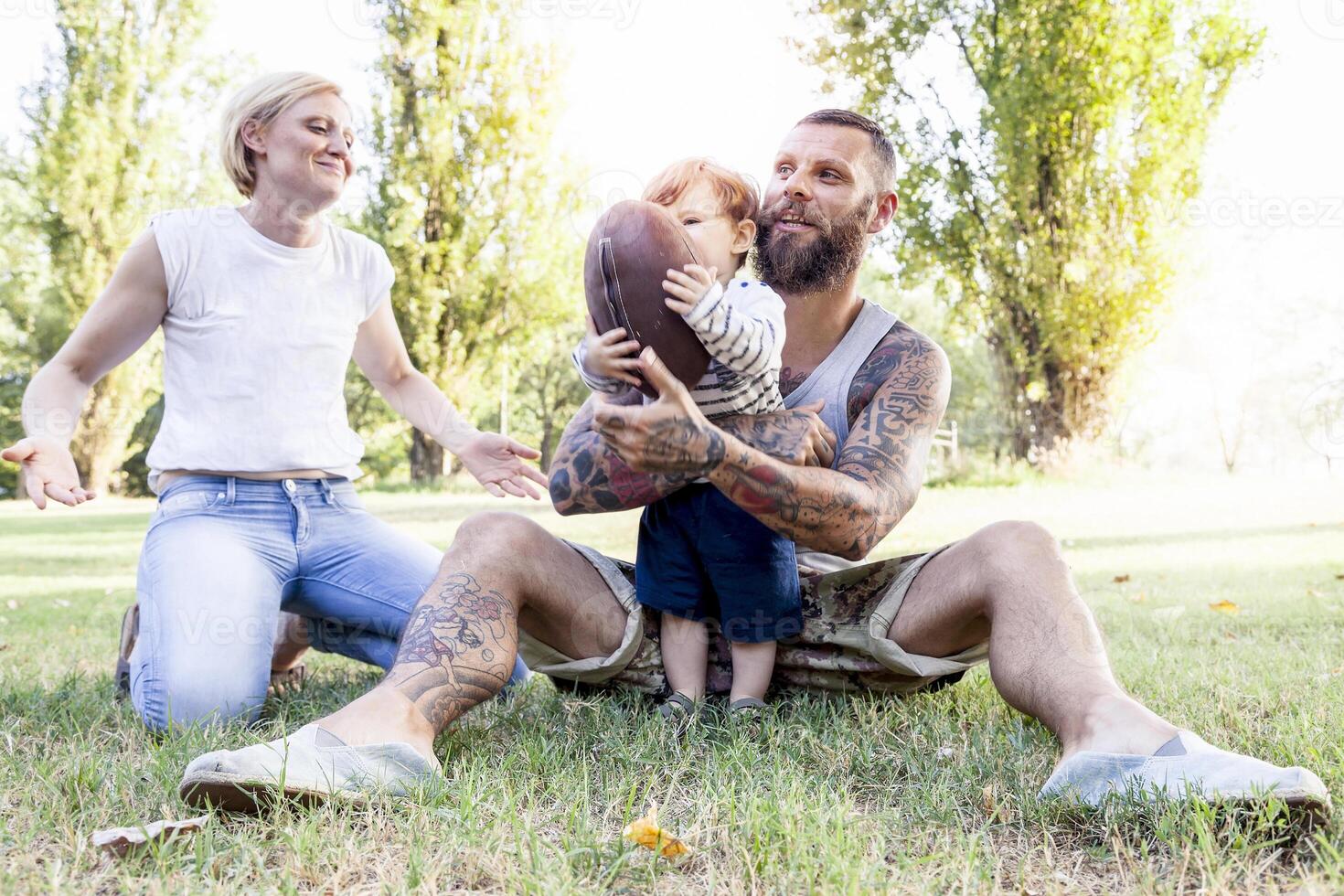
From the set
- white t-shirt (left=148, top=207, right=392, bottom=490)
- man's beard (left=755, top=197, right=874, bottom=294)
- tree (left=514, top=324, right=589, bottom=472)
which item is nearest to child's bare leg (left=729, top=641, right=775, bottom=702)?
man's beard (left=755, top=197, right=874, bottom=294)

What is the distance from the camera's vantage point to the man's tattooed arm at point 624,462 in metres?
2.24

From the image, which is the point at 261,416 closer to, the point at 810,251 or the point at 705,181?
the point at 705,181

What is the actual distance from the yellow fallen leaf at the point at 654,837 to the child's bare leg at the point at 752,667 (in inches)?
30.1

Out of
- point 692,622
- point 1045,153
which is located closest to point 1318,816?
point 692,622

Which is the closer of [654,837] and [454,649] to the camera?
[654,837]

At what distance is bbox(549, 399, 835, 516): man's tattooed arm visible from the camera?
88.0 inches

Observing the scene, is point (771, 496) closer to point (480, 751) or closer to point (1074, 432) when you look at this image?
point (480, 751)

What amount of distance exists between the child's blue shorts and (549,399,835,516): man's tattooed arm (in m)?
0.08

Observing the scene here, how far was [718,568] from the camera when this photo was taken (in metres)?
2.37

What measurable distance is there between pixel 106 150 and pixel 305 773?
21272 millimetres

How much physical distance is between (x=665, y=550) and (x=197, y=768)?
1.12 m

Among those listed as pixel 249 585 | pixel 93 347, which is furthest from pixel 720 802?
pixel 93 347

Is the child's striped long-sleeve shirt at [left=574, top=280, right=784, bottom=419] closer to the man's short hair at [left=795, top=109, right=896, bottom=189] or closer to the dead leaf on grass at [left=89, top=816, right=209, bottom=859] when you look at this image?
the man's short hair at [left=795, top=109, right=896, bottom=189]

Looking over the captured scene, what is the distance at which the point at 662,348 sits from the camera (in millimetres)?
1998
